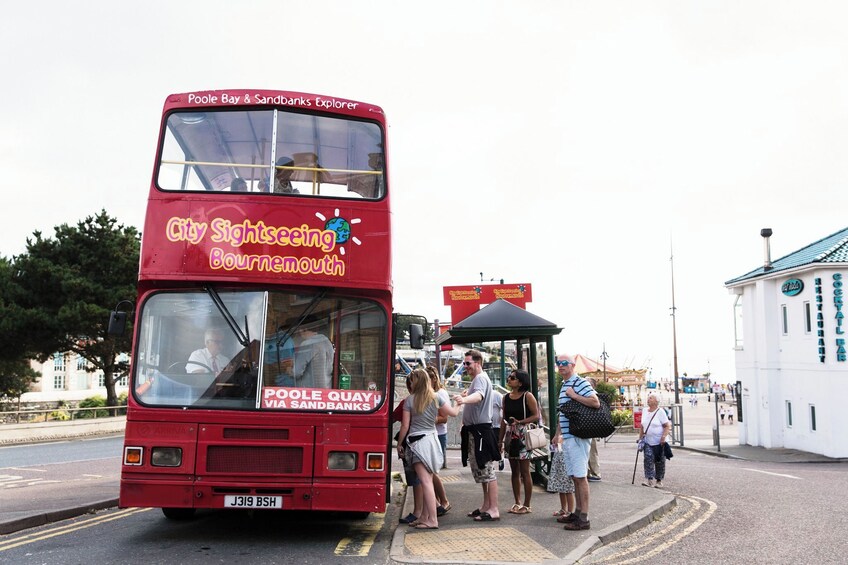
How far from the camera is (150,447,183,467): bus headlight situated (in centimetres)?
764

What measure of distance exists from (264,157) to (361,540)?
4.29m

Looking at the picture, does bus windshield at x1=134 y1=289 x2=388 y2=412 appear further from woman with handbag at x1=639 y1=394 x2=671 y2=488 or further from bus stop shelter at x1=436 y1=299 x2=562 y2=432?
woman with handbag at x1=639 y1=394 x2=671 y2=488

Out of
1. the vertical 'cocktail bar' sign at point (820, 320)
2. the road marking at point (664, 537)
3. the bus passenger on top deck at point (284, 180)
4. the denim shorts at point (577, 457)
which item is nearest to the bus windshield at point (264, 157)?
the bus passenger on top deck at point (284, 180)

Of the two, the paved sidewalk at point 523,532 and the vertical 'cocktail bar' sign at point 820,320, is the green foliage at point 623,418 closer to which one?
the vertical 'cocktail bar' sign at point 820,320

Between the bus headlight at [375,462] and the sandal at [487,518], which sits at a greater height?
the bus headlight at [375,462]

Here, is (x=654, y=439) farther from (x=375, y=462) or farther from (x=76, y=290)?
(x=76, y=290)

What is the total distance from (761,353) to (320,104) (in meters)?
25.3

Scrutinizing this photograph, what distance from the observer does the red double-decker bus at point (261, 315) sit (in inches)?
303

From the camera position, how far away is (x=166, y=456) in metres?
7.65

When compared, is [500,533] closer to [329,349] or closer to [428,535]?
[428,535]

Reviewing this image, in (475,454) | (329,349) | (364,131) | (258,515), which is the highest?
(364,131)

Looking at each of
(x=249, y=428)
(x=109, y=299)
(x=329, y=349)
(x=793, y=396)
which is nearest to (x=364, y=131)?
(x=329, y=349)

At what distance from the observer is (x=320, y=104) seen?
871 centimetres

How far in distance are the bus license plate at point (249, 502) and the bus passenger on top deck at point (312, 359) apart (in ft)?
3.83
